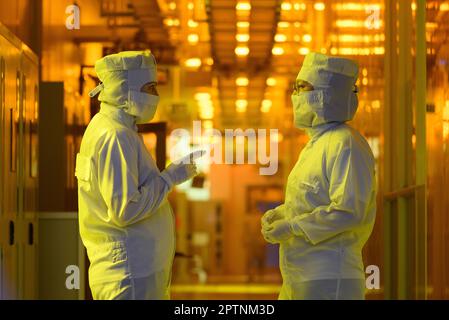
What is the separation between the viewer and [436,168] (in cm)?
554

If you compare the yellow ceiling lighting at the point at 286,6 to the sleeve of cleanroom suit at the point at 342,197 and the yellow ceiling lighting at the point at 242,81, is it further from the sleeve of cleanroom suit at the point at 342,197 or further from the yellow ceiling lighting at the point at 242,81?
the sleeve of cleanroom suit at the point at 342,197

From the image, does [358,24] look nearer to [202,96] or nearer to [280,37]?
[280,37]

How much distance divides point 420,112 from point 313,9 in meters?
2.25

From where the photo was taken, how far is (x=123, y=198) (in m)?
4.64

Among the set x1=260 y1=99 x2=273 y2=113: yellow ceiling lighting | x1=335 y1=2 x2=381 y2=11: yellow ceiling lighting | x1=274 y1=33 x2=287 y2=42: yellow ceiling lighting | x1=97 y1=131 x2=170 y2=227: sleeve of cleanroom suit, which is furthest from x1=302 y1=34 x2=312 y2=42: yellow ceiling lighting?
x1=97 y1=131 x2=170 y2=227: sleeve of cleanroom suit

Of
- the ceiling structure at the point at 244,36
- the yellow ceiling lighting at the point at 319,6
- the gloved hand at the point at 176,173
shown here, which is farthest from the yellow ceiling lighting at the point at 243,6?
the gloved hand at the point at 176,173

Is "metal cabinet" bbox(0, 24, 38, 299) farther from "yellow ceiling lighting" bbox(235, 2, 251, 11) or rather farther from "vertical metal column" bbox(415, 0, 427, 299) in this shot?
"vertical metal column" bbox(415, 0, 427, 299)

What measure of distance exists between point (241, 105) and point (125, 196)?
7.29 m

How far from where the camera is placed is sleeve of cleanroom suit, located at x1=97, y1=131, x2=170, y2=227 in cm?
466

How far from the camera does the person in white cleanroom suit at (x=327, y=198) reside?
471cm

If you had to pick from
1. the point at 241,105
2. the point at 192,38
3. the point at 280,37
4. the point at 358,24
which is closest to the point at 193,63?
the point at 192,38

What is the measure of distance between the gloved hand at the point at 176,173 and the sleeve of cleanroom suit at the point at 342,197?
0.52 meters

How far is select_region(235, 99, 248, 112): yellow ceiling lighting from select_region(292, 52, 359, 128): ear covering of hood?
21.2ft

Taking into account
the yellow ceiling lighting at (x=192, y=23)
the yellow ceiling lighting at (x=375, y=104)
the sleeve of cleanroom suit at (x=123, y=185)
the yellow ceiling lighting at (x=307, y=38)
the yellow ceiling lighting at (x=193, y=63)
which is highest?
the yellow ceiling lighting at (x=192, y=23)
